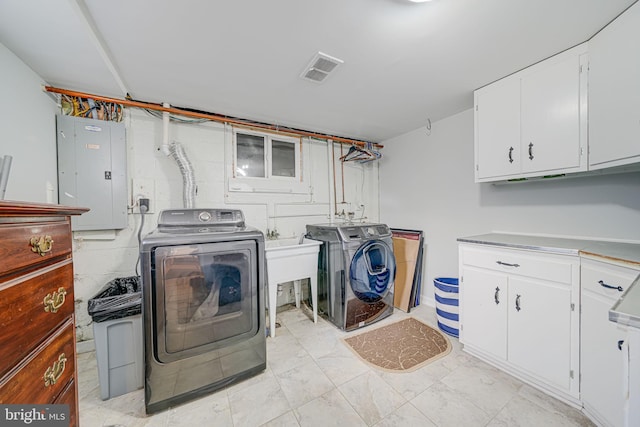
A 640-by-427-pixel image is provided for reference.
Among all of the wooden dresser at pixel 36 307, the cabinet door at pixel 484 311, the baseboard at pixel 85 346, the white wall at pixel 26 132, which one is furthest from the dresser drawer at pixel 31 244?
the cabinet door at pixel 484 311

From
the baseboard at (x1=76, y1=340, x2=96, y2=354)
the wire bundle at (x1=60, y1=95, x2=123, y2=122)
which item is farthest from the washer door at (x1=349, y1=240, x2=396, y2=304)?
the wire bundle at (x1=60, y1=95, x2=123, y2=122)

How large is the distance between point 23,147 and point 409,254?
12.3 feet

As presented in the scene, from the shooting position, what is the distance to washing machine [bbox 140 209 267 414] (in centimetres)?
142

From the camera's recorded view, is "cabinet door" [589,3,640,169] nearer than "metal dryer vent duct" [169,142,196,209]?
Yes

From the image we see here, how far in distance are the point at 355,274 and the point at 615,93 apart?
2.25 metres

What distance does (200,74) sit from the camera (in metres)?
1.87

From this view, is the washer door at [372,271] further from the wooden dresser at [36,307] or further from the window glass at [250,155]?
the wooden dresser at [36,307]

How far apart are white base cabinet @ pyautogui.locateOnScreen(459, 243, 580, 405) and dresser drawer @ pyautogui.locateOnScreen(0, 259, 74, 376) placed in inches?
101

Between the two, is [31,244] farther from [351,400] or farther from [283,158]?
[283,158]

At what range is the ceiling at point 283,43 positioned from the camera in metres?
1.27

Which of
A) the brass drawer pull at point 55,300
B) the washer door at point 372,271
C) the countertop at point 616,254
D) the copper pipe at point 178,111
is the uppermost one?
the copper pipe at point 178,111

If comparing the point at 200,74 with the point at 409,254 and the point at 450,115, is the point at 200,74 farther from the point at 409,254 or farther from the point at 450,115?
the point at 409,254

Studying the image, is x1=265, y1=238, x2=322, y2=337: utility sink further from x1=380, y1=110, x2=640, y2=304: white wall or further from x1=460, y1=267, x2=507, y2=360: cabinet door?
x1=380, y1=110, x2=640, y2=304: white wall

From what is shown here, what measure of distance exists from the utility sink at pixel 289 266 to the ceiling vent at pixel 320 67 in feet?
5.21
